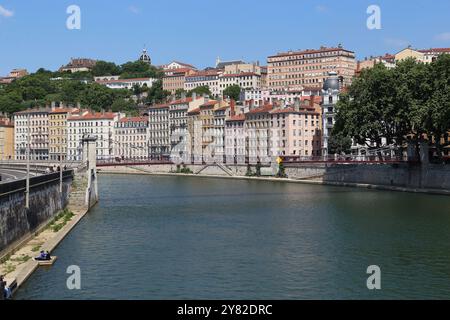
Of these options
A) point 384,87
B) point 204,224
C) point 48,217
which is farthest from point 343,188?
point 48,217

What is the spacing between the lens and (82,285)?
82.2ft

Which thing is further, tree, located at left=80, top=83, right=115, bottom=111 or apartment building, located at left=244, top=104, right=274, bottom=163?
tree, located at left=80, top=83, right=115, bottom=111

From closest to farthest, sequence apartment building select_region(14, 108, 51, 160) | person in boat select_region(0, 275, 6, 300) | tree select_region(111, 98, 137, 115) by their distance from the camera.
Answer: person in boat select_region(0, 275, 6, 300) → apartment building select_region(14, 108, 51, 160) → tree select_region(111, 98, 137, 115)

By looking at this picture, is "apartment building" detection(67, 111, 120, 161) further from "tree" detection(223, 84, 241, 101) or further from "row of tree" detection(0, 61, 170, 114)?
"tree" detection(223, 84, 241, 101)

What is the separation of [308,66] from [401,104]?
9987 cm

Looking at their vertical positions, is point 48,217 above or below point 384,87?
below

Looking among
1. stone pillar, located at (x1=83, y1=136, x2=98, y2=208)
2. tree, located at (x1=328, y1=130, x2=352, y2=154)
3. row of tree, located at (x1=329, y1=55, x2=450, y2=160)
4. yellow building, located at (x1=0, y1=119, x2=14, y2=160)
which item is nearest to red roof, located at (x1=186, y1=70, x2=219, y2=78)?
yellow building, located at (x1=0, y1=119, x2=14, y2=160)

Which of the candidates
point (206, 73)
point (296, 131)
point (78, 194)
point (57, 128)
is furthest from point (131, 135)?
point (78, 194)

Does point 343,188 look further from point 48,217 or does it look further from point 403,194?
point 48,217

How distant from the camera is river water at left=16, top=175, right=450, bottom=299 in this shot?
2447 cm

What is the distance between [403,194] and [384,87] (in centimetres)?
1061

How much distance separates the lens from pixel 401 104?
65.1 metres

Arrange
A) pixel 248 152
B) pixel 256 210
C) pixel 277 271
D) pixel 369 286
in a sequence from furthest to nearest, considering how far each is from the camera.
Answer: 1. pixel 248 152
2. pixel 256 210
3. pixel 277 271
4. pixel 369 286

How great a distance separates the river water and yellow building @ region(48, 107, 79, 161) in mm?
83791
